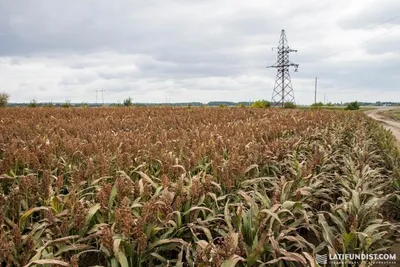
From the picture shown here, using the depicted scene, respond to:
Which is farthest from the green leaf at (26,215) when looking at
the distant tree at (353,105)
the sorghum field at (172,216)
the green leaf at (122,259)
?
the distant tree at (353,105)

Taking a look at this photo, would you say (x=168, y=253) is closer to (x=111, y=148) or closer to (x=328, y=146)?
(x=111, y=148)

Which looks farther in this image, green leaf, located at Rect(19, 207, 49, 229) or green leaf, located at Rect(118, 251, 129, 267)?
green leaf, located at Rect(19, 207, 49, 229)

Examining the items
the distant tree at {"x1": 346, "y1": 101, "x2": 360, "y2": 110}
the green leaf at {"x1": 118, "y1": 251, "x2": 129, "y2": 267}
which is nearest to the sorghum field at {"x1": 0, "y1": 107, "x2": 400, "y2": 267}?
the green leaf at {"x1": 118, "y1": 251, "x2": 129, "y2": 267}

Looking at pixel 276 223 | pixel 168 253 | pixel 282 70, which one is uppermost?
pixel 282 70

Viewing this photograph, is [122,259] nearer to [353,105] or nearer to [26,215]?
[26,215]

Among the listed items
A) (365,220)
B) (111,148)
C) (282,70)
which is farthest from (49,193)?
(282,70)

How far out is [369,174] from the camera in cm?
439

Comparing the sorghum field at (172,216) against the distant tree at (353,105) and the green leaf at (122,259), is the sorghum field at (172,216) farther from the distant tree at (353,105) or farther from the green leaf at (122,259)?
the distant tree at (353,105)

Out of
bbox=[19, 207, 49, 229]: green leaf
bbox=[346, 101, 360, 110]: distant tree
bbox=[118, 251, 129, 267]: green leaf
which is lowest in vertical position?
bbox=[118, 251, 129, 267]: green leaf

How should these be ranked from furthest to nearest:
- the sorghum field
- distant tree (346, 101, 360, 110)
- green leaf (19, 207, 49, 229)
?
1. distant tree (346, 101, 360, 110)
2. green leaf (19, 207, 49, 229)
3. the sorghum field

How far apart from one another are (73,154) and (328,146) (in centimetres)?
442

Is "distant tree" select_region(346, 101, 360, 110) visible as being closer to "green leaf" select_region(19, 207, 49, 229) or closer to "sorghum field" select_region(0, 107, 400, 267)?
"sorghum field" select_region(0, 107, 400, 267)

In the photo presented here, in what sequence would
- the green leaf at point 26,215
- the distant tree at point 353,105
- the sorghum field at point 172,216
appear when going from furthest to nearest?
the distant tree at point 353,105 < the green leaf at point 26,215 < the sorghum field at point 172,216

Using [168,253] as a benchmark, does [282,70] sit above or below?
above
